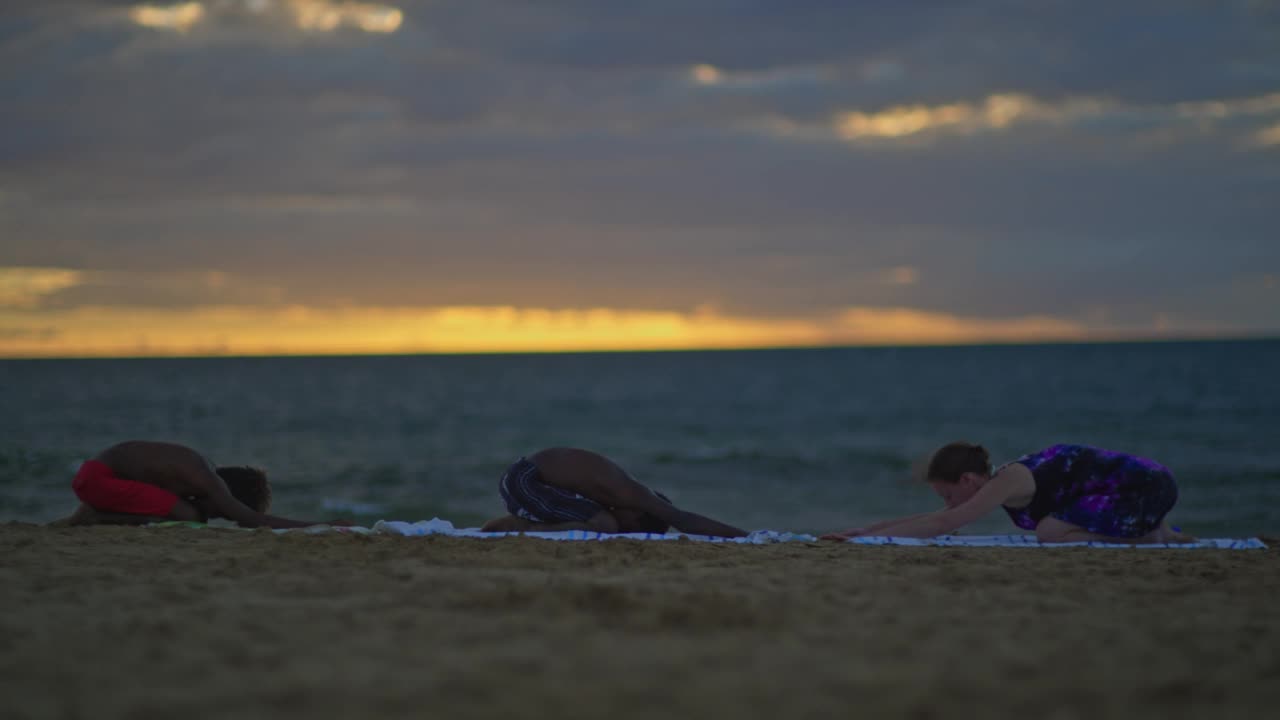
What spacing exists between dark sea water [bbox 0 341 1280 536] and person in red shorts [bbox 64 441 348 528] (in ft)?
14.8

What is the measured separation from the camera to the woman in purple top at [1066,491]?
5711 mm

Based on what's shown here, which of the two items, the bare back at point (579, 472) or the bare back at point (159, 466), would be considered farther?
the bare back at point (159, 466)

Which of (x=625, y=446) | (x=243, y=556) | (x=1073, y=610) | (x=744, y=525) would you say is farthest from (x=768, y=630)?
(x=625, y=446)

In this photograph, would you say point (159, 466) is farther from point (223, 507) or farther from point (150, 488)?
point (223, 507)

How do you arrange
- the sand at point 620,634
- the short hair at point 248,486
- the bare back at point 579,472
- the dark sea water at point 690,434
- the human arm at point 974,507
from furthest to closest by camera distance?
the dark sea water at point 690,434 < the short hair at point 248,486 < the bare back at point 579,472 < the human arm at point 974,507 < the sand at point 620,634

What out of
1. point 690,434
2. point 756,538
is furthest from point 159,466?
point 690,434

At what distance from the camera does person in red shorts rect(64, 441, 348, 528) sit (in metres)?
6.00

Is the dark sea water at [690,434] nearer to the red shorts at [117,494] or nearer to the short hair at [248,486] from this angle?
the short hair at [248,486]

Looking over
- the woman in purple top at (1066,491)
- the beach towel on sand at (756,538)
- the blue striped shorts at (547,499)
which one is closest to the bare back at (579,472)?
the blue striped shorts at (547,499)

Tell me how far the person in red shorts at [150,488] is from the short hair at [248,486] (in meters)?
0.31

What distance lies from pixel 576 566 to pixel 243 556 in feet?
5.22

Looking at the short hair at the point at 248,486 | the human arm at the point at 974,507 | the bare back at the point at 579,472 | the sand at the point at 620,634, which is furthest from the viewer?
the short hair at the point at 248,486

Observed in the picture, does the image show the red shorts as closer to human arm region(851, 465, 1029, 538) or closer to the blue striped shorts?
the blue striped shorts

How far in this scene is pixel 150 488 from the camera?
19.9 ft
